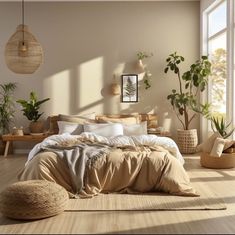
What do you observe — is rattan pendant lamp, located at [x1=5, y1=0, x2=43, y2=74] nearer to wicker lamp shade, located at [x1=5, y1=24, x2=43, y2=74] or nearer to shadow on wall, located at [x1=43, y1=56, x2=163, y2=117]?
wicker lamp shade, located at [x1=5, y1=24, x2=43, y2=74]

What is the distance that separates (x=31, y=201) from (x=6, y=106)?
493 cm

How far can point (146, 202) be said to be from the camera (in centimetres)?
447

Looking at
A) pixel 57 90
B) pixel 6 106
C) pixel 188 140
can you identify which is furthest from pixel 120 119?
pixel 6 106

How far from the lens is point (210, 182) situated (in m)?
5.55

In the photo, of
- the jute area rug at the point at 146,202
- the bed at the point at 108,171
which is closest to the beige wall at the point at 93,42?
the bed at the point at 108,171

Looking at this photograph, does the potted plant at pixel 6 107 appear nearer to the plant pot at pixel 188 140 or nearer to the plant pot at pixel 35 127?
the plant pot at pixel 35 127

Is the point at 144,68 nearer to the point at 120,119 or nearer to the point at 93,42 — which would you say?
the point at 93,42

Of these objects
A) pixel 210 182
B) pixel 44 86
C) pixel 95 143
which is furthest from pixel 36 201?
pixel 44 86

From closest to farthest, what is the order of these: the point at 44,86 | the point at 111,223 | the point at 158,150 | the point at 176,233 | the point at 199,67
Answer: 1. the point at 176,233
2. the point at 111,223
3. the point at 158,150
4. the point at 199,67
5. the point at 44,86

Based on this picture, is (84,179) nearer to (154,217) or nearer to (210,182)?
(154,217)

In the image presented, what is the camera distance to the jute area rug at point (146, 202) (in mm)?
4234

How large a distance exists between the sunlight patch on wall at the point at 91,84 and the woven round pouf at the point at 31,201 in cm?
464

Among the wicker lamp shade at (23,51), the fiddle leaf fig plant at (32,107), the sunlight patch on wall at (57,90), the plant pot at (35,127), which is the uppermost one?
the wicker lamp shade at (23,51)

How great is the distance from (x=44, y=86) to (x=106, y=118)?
162cm
